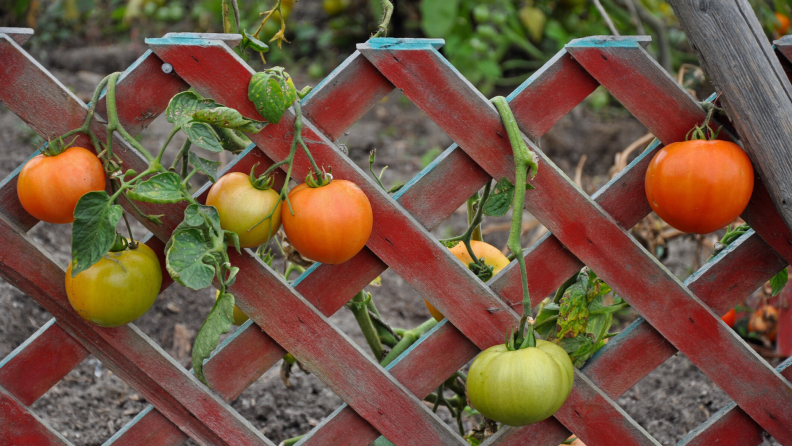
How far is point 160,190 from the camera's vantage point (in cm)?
80

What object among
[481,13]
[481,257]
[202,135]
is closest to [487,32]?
[481,13]

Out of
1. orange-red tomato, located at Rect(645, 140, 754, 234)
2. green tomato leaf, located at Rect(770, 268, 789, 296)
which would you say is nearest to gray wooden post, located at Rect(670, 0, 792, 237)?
orange-red tomato, located at Rect(645, 140, 754, 234)

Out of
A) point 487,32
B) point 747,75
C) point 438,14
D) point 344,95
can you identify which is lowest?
point 487,32

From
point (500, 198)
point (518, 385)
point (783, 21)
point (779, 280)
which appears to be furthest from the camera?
point (783, 21)

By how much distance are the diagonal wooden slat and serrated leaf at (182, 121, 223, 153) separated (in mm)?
89

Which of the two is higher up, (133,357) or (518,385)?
(133,357)

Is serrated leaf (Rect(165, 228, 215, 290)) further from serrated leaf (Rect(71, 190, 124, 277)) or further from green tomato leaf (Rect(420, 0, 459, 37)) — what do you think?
green tomato leaf (Rect(420, 0, 459, 37))

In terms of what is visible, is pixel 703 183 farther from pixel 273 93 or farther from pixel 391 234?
pixel 273 93

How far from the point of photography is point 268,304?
100 centimetres

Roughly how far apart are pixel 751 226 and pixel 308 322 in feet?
2.32

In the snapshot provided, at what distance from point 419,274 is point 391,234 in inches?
3.1

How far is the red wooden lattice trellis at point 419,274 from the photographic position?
3.04 ft

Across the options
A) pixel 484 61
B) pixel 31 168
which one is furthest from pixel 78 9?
pixel 31 168

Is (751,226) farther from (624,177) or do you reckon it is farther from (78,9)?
→ (78,9)
